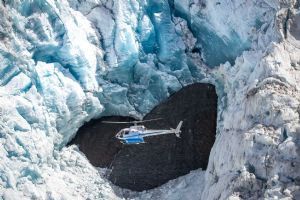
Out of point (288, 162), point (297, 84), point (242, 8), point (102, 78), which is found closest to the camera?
point (288, 162)

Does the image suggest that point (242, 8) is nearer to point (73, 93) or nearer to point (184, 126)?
point (184, 126)

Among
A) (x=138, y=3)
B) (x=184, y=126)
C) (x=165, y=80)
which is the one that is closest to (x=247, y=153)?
(x=184, y=126)

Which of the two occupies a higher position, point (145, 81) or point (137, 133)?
point (145, 81)

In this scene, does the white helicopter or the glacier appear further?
the white helicopter

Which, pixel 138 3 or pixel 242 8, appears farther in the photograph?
pixel 138 3

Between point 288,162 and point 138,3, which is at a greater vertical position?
point 138,3

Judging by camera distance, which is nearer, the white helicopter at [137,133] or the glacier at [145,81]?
the glacier at [145,81]

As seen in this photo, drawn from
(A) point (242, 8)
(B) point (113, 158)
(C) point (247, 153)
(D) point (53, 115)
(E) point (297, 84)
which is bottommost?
(B) point (113, 158)

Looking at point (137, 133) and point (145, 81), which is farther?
point (145, 81)
